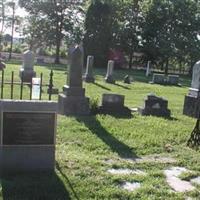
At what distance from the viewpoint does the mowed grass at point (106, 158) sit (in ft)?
19.7

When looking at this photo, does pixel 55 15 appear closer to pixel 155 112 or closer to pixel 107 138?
pixel 155 112

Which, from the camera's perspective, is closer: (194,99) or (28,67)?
(194,99)

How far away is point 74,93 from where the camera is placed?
42.8ft

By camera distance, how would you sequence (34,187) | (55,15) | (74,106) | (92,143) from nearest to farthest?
(34,187)
(92,143)
(74,106)
(55,15)

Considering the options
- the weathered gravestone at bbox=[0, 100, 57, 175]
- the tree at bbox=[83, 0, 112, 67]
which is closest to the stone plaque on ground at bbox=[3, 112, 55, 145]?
the weathered gravestone at bbox=[0, 100, 57, 175]

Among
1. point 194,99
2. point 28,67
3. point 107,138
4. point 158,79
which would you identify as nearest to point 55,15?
point 158,79

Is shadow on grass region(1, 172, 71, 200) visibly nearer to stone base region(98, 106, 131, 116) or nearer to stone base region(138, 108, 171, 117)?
stone base region(98, 106, 131, 116)

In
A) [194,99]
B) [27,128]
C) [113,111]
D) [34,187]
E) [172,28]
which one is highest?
[172,28]

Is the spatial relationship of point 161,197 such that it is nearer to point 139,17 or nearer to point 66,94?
point 66,94

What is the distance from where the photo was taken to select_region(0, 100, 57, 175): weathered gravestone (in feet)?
21.4

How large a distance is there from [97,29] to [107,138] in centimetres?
3457

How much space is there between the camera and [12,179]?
6305mm

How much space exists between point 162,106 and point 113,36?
1290 inches

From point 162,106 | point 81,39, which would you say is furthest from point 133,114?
point 81,39
